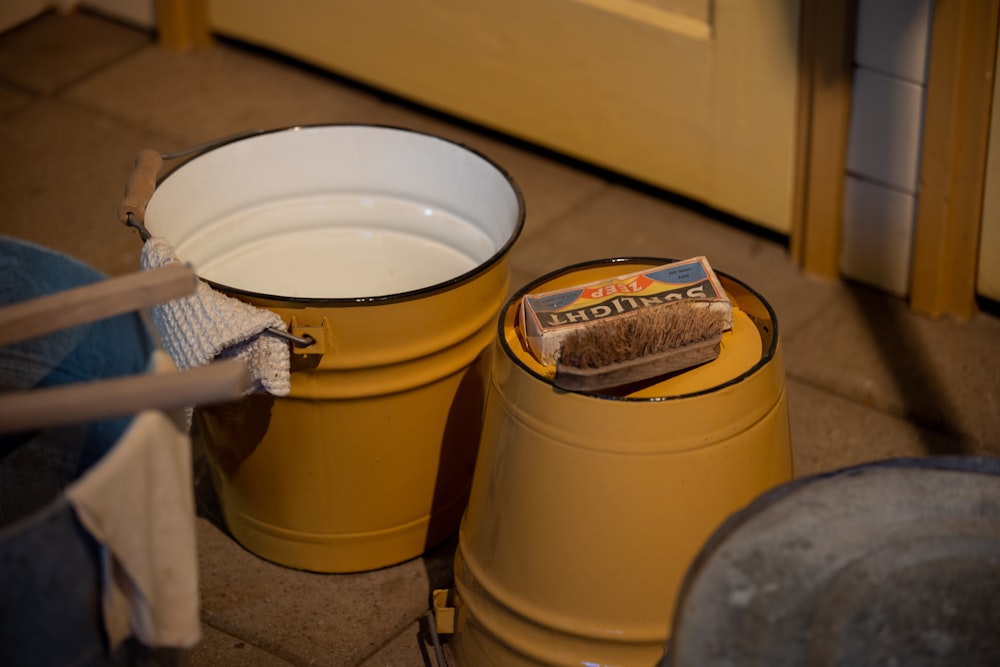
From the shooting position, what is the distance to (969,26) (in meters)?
2.10

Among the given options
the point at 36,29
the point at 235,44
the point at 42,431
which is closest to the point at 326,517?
the point at 42,431

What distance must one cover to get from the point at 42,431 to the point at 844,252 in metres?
1.62

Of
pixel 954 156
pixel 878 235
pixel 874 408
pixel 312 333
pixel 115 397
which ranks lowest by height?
pixel 874 408

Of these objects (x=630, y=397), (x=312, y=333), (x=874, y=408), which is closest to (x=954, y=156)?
(x=874, y=408)

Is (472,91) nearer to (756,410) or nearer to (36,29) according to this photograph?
(36,29)

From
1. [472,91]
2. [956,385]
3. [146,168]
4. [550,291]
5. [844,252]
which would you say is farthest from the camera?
[472,91]

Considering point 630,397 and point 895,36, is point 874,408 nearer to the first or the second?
point 895,36

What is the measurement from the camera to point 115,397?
107cm

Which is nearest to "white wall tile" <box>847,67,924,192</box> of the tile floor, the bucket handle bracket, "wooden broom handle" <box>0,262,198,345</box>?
the tile floor

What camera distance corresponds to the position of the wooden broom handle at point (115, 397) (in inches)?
41.9

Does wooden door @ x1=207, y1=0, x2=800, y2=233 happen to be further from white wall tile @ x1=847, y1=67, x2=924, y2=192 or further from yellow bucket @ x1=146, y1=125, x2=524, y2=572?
yellow bucket @ x1=146, y1=125, x2=524, y2=572

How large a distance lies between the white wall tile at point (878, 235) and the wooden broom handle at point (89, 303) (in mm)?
1581

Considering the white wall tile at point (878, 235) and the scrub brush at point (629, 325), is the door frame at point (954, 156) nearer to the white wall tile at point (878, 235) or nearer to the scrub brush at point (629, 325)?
the white wall tile at point (878, 235)

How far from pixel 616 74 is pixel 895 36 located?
0.62 m
